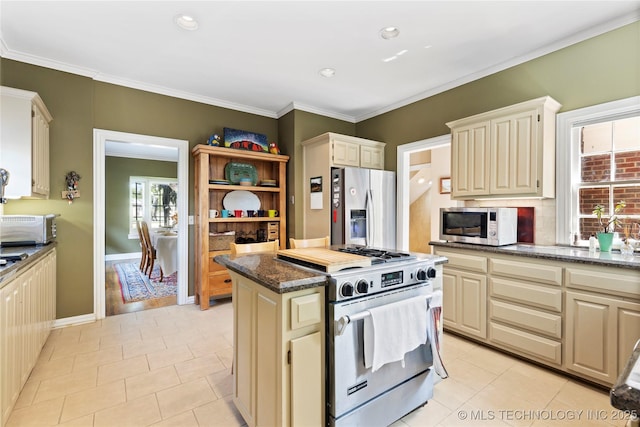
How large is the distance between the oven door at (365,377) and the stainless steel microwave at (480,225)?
1.24m

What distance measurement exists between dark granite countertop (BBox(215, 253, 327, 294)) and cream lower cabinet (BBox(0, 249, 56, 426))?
1.25 meters

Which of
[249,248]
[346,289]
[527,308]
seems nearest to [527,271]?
[527,308]

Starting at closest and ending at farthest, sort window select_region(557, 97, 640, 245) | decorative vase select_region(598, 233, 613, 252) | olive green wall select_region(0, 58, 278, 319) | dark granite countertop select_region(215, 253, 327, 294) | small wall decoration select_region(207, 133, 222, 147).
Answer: dark granite countertop select_region(215, 253, 327, 294), decorative vase select_region(598, 233, 613, 252), window select_region(557, 97, 640, 245), olive green wall select_region(0, 58, 278, 319), small wall decoration select_region(207, 133, 222, 147)

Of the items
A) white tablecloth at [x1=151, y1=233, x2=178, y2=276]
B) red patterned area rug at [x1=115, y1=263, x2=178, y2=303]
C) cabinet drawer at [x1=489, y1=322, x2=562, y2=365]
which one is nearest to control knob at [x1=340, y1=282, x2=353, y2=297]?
cabinet drawer at [x1=489, y1=322, x2=562, y2=365]

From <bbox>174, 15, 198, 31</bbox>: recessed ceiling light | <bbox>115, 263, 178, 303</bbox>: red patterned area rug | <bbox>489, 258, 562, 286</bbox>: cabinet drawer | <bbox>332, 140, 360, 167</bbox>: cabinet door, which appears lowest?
<bbox>115, 263, 178, 303</bbox>: red patterned area rug

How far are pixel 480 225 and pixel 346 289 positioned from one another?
194cm

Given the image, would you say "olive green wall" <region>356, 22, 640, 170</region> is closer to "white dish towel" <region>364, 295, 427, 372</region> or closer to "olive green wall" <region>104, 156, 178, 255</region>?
"white dish towel" <region>364, 295, 427, 372</region>

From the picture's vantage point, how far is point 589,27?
250cm

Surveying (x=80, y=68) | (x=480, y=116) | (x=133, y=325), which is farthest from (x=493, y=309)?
(x=80, y=68)

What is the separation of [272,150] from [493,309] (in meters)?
3.34

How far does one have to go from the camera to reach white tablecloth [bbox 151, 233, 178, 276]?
4855 mm

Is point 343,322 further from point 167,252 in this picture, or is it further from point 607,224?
point 167,252

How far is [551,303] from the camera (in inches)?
91.2

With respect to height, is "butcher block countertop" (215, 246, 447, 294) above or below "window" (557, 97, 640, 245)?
below
